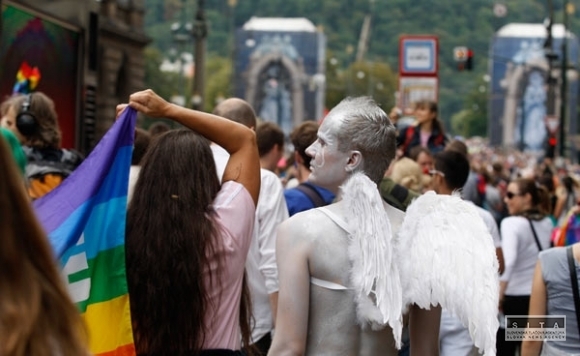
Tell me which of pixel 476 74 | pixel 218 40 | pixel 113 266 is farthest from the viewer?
pixel 476 74

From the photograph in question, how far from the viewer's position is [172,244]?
475cm

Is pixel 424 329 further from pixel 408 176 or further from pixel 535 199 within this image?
pixel 535 199

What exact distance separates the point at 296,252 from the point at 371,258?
246 millimetres

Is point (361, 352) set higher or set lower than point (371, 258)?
lower

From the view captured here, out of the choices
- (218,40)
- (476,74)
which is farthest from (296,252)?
(476,74)

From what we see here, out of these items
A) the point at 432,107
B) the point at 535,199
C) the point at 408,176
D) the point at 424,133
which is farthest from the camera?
the point at 424,133

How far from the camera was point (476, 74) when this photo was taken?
190 metres

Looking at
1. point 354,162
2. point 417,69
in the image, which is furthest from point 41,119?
point 417,69

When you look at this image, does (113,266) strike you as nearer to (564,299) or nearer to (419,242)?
(419,242)

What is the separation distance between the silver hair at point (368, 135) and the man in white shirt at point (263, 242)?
225cm

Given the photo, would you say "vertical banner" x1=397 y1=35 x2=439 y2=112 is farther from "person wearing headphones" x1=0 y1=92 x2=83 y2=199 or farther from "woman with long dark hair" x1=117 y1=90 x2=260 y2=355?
"woman with long dark hair" x1=117 y1=90 x2=260 y2=355

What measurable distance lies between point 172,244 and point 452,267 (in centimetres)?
102

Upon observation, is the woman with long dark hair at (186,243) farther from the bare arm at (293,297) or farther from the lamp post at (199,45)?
the lamp post at (199,45)

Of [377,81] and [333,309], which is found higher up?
[333,309]
